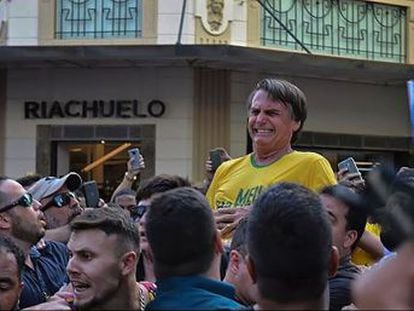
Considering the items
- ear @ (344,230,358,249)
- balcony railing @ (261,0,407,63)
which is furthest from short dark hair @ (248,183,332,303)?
balcony railing @ (261,0,407,63)

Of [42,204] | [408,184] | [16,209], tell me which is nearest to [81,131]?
[42,204]

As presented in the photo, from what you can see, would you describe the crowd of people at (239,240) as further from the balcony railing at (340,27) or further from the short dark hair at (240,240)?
the balcony railing at (340,27)

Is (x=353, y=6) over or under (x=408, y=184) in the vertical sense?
over

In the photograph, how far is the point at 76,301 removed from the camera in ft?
12.8

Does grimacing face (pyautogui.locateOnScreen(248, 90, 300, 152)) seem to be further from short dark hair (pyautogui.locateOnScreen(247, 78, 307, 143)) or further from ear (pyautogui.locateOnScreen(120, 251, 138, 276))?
ear (pyautogui.locateOnScreen(120, 251, 138, 276))

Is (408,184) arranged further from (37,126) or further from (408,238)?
(37,126)

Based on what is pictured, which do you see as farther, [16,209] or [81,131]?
[81,131]

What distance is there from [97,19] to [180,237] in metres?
13.7

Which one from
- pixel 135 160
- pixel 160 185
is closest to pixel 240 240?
pixel 160 185

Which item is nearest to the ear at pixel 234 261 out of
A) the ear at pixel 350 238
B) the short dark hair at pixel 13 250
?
the ear at pixel 350 238

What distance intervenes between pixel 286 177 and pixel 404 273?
10.00 ft

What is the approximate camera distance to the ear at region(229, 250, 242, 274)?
4.09m

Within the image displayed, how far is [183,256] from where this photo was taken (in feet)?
10.6

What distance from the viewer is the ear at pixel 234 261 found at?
4.09 m
